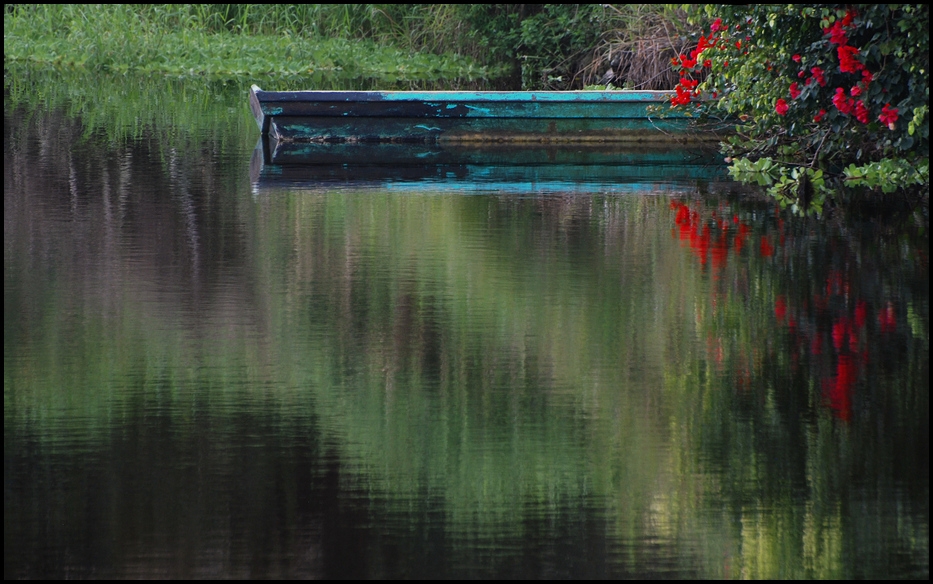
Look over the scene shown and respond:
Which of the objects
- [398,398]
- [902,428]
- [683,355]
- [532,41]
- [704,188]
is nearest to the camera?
[902,428]

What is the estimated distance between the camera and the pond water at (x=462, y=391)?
340cm

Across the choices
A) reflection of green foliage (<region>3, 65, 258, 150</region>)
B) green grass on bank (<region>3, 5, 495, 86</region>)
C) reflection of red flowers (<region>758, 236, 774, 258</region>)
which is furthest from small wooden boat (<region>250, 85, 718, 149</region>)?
green grass on bank (<region>3, 5, 495, 86</region>)

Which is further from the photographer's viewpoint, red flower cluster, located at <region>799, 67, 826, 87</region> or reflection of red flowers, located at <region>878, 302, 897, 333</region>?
red flower cluster, located at <region>799, 67, 826, 87</region>

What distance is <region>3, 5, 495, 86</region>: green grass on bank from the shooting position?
68.4 ft

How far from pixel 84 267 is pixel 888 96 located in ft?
16.9

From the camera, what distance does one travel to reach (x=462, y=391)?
4.56 metres

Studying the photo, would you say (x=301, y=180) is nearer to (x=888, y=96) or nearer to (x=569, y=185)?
(x=569, y=185)

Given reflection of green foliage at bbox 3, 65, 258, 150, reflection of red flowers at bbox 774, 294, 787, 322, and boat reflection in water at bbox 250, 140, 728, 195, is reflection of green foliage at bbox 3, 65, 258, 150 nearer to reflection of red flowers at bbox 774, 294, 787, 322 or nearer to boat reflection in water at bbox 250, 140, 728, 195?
boat reflection in water at bbox 250, 140, 728, 195

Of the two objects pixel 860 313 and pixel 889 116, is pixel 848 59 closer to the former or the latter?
pixel 889 116

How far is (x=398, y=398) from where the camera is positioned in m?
4.50

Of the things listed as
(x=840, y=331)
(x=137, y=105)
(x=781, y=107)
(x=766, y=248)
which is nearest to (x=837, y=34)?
(x=781, y=107)

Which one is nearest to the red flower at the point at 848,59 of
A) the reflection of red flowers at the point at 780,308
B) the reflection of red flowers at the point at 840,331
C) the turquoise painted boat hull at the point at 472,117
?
the reflection of red flowers at the point at 780,308

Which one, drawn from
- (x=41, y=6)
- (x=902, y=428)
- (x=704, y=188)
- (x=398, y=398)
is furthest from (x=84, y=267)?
(x=41, y=6)

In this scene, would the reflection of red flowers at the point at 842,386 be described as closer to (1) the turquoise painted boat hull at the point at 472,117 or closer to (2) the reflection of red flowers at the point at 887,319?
(2) the reflection of red flowers at the point at 887,319
